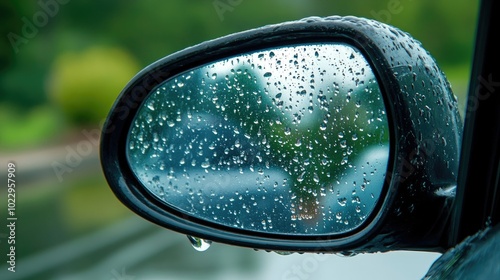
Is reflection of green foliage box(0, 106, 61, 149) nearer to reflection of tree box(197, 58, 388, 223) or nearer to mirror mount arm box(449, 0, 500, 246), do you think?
reflection of tree box(197, 58, 388, 223)

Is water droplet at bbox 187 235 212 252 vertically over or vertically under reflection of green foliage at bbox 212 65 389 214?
under

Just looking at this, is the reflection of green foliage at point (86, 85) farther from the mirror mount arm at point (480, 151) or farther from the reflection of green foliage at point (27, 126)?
the mirror mount arm at point (480, 151)

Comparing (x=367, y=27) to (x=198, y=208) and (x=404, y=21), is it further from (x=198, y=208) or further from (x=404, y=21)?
(x=404, y=21)

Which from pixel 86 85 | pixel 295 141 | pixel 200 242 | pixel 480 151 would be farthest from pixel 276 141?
pixel 86 85

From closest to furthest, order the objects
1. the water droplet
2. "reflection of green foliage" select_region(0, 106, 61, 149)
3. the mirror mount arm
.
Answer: the mirror mount arm < the water droplet < "reflection of green foliage" select_region(0, 106, 61, 149)

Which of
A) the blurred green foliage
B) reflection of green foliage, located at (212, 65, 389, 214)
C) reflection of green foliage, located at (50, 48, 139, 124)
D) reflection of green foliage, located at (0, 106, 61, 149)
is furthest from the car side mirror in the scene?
reflection of green foliage, located at (50, 48, 139, 124)

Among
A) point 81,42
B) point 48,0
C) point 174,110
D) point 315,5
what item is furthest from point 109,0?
point 174,110

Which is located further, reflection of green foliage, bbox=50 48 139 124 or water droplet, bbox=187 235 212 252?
reflection of green foliage, bbox=50 48 139 124
